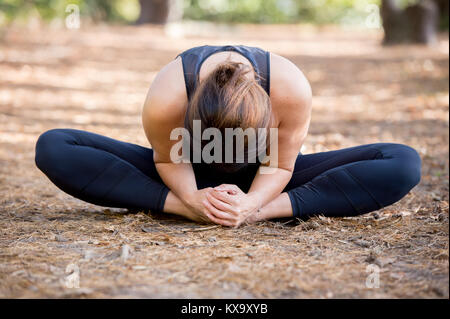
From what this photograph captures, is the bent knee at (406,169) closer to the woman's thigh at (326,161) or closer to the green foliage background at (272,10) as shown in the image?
the woman's thigh at (326,161)

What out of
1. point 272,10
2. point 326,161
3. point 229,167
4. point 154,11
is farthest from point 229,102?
point 272,10

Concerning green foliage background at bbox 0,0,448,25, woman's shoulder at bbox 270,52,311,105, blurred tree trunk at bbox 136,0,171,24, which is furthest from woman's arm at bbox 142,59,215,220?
green foliage background at bbox 0,0,448,25

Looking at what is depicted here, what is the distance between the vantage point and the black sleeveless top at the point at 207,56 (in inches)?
85.3

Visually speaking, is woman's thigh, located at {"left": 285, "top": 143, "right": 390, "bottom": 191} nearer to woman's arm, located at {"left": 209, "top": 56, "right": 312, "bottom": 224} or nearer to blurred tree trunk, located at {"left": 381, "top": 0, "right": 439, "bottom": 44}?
woman's arm, located at {"left": 209, "top": 56, "right": 312, "bottom": 224}

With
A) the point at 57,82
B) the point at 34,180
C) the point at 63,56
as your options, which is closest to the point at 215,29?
the point at 63,56

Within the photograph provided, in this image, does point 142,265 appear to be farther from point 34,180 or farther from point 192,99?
point 34,180

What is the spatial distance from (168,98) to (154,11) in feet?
43.3

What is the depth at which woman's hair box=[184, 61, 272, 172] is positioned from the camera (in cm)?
192

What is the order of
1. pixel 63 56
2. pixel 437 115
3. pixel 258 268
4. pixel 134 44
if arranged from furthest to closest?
pixel 134 44 < pixel 63 56 < pixel 437 115 < pixel 258 268

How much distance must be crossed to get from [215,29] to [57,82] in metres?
7.97

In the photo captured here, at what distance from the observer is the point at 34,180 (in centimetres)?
358

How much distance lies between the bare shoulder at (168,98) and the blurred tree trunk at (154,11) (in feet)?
42.6

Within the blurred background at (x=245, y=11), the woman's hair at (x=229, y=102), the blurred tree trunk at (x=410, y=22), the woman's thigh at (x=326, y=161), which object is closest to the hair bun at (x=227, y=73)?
the woman's hair at (x=229, y=102)

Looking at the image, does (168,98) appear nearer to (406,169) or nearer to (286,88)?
(286,88)
